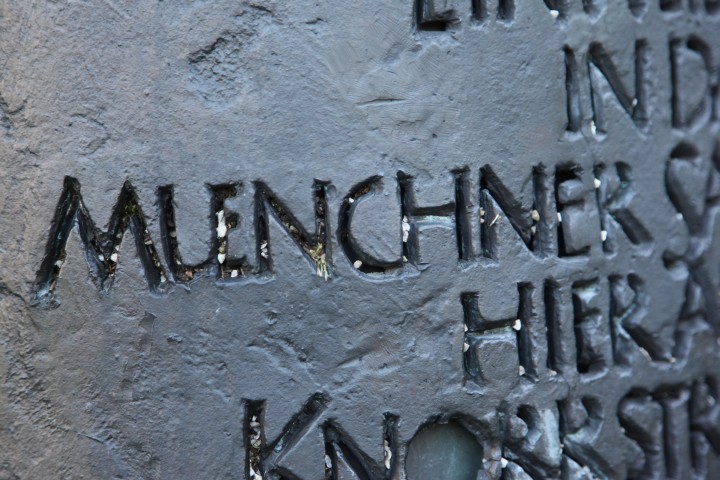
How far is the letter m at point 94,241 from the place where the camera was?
4.02 feet

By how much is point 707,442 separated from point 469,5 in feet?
3.13

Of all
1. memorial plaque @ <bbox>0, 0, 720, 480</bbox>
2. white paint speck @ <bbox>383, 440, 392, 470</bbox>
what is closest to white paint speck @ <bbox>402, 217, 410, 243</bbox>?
memorial plaque @ <bbox>0, 0, 720, 480</bbox>

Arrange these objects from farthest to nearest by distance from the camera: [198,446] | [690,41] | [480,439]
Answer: [690,41] → [480,439] → [198,446]

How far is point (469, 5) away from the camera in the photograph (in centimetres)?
129

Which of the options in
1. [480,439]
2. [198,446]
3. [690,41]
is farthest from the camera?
[690,41]

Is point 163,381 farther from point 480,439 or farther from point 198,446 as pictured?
point 480,439

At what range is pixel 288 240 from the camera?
1240 millimetres

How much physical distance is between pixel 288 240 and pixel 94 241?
1.04 feet

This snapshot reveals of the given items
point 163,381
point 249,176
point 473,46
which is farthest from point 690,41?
point 163,381

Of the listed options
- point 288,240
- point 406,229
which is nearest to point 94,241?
point 288,240

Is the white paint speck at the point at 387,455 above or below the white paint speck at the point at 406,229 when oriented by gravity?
below

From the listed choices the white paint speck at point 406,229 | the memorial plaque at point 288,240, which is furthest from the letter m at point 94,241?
the white paint speck at point 406,229

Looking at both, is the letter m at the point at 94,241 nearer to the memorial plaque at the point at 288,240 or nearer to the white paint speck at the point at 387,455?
the memorial plaque at the point at 288,240

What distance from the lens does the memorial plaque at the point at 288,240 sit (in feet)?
3.99
